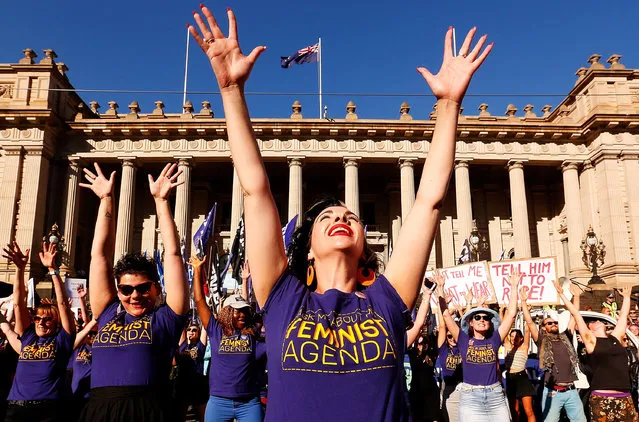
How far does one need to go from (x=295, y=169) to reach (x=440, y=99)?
29.3m

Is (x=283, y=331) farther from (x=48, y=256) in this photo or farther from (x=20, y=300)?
(x=20, y=300)

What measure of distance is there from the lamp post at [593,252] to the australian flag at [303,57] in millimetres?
17643

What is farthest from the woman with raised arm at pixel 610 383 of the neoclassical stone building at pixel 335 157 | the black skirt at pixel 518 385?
the neoclassical stone building at pixel 335 157

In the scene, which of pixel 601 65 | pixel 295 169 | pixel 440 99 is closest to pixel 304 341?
pixel 440 99

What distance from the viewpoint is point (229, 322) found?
21.5 ft

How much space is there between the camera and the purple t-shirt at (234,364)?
604 centimetres

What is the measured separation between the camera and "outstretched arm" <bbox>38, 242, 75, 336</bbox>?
5266mm

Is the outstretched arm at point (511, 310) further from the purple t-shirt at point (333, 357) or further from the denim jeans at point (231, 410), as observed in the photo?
the purple t-shirt at point (333, 357)

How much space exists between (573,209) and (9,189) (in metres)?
31.0

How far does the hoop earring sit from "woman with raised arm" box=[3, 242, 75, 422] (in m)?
3.74

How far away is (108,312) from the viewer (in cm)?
420

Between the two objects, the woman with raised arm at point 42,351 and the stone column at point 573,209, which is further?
the stone column at point 573,209

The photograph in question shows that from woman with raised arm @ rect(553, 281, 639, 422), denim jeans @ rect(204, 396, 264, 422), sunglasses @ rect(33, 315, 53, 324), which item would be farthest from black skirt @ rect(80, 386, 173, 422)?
woman with raised arm @ rect(553, 281, 639, 422)

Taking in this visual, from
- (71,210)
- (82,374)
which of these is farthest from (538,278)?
(71,210)
